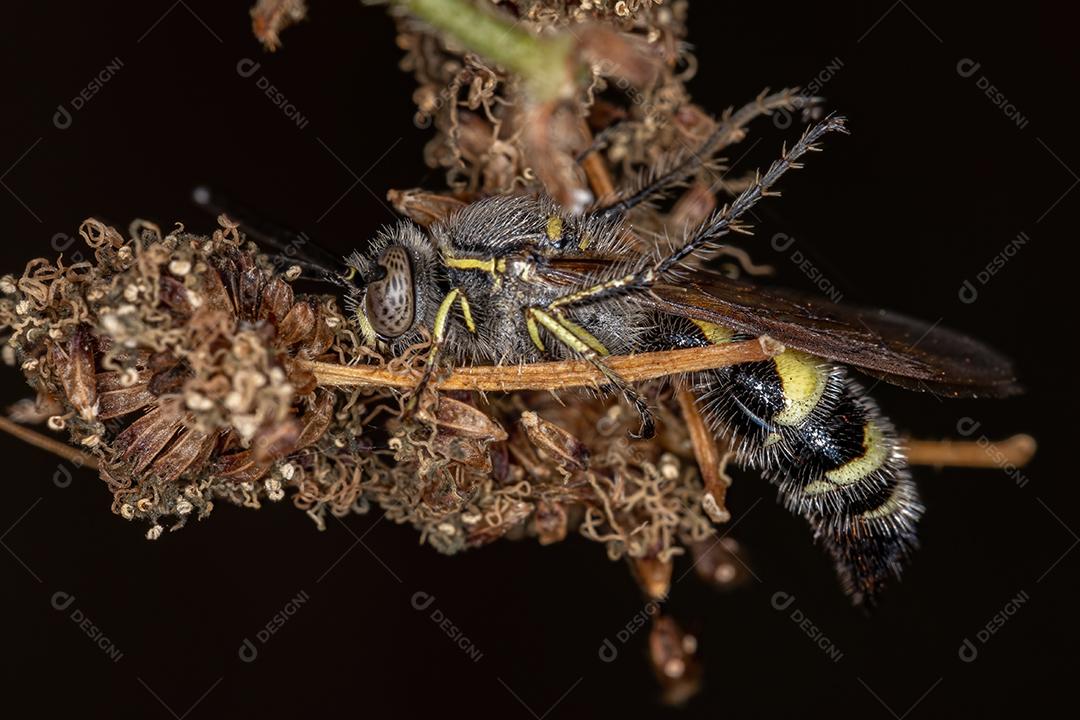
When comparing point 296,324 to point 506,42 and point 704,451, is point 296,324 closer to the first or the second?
point 506,42

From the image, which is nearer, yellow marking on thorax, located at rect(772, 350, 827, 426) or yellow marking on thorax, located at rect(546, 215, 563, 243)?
yellow marking on thorax, located at rect(546, 215, 563, 243)

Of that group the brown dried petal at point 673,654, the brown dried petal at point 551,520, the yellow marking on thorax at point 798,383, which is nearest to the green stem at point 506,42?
the yellow marking on thorax at point 798,383

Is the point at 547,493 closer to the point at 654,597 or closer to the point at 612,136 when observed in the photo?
the point at 654,597

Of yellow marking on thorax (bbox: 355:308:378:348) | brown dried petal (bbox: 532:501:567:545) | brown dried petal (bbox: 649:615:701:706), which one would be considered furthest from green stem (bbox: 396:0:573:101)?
brown dried petal (bbox: 649:615:701:706)

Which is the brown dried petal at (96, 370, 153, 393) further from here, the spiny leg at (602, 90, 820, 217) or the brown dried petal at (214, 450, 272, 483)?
the spiny leg at (602, 90, 820, 217)

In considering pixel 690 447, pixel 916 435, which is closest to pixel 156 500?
Result: pixel 690 447

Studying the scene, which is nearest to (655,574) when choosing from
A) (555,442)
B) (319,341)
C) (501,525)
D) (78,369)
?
(501,525)

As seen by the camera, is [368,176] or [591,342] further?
[368,176]
